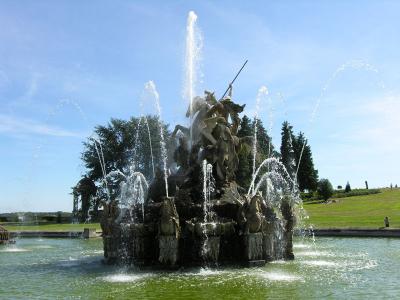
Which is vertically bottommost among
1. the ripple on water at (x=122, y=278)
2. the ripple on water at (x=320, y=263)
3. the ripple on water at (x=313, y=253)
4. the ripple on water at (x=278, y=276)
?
the ripple on water at (x=278, y=276)

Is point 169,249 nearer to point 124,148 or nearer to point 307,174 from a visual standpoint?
point 124,148

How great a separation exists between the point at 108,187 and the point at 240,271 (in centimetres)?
5428

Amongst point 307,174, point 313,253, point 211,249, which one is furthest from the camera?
point 307,174

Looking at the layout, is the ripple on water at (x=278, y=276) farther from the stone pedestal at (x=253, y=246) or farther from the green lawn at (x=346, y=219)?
the green lawn at (x=346, y=219)

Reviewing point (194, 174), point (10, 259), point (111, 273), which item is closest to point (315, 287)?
point (111, 273)

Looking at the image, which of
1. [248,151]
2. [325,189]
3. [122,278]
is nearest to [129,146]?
[325,189]

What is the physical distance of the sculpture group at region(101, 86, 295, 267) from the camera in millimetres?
19750

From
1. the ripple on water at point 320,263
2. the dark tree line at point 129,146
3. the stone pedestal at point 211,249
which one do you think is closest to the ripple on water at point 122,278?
the stone pedestal at point 211,249

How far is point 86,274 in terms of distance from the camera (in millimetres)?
18750

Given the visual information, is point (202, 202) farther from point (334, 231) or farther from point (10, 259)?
point (334, 231)

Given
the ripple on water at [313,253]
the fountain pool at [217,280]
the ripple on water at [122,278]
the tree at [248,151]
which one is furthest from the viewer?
the tree at [248,151]

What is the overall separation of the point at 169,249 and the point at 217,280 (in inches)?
132

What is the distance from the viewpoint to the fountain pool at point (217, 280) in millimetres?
14133

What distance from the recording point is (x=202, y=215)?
21.2m
